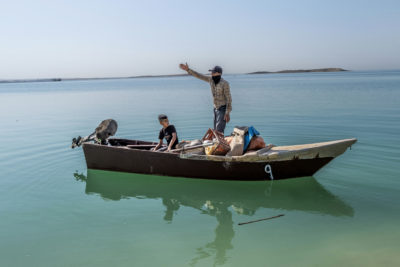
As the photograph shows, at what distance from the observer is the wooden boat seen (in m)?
6.67

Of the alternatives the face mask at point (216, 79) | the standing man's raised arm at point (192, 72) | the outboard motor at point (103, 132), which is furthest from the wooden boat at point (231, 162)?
the standing man's raised arm at point (192, 72)

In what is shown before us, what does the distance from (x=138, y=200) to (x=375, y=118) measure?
12292mm

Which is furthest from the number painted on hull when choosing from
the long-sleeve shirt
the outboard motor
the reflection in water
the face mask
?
the outboard motor

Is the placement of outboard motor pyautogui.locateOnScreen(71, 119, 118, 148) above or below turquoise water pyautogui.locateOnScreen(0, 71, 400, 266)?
above

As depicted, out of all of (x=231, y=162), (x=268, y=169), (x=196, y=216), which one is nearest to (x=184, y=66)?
(x=231, y=162)

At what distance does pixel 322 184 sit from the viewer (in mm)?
7395

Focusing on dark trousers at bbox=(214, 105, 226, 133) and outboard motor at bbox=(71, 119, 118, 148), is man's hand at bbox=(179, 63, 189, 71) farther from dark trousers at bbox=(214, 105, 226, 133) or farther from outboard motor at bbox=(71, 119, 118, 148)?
outboard motor at bbox=(71, 119, 118, 148)

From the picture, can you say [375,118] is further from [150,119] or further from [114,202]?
[114,202]

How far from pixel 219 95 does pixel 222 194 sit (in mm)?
2349

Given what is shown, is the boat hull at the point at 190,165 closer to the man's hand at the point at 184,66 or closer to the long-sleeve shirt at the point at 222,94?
the long-sleeve shirt at the point at 222,94

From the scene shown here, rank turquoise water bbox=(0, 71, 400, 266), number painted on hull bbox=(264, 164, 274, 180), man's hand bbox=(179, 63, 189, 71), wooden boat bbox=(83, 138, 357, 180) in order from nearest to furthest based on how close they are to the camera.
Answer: turquoise water bbox=(0, 71, 400, 266) < wooden boat bbox=(83, 138, 357, 180) < number painted on hull bbox=(264, 164, 274, 180) < man's hand bbox=(179, 63, 189, 71)

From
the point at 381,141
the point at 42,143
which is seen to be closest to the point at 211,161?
the point at 381,141

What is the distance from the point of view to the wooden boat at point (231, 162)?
21.9ft

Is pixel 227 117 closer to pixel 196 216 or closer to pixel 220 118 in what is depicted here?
pixel 220 118
